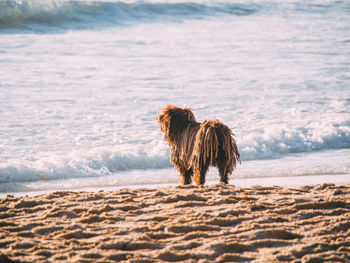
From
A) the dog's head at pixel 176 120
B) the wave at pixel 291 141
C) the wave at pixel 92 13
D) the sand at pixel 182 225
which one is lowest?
the sand at pixel 182 225

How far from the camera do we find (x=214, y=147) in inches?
200

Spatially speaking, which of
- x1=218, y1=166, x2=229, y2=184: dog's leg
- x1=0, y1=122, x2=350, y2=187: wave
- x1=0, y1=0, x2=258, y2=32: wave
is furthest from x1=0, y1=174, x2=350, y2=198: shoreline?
x1=0, y1=0, x2=258, y2=32: wave

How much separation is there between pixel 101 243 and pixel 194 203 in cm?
118

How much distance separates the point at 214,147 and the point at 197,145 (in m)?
0.19

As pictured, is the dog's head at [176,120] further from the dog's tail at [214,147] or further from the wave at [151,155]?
the wave at [151,155]

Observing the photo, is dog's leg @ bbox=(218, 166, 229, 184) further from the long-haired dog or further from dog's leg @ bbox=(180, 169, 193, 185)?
dog's leg @ bbox=(180, 169, 193, 185)

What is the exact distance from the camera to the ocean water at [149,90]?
7.07 meters

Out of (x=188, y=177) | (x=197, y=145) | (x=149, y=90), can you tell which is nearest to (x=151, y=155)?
(x=188, y=177)

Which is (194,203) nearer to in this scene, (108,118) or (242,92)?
(108,118)

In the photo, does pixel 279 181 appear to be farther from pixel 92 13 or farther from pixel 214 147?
pixel 92 13

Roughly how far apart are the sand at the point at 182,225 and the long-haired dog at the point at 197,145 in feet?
0.94

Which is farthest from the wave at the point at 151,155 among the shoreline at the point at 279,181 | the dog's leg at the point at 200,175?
the dog's leg at the point at 200,175

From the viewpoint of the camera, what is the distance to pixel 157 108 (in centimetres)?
1000

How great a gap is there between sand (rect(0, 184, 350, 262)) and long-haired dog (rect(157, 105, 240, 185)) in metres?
0.29
